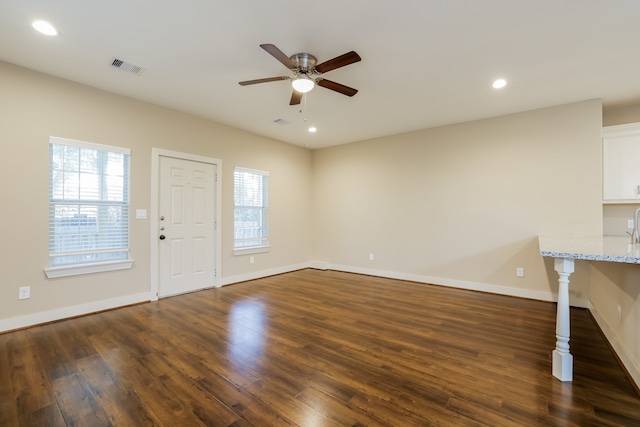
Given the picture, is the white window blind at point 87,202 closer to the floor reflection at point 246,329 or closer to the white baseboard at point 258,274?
the white baseboard at point 258,274

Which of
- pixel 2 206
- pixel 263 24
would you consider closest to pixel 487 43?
pixel 263 24

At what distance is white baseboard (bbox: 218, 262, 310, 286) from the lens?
499 centimetres

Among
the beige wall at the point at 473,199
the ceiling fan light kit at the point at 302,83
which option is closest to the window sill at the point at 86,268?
the ceiling fan light kit at the point at 302,83

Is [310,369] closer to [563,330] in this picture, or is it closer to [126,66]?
[563,330]

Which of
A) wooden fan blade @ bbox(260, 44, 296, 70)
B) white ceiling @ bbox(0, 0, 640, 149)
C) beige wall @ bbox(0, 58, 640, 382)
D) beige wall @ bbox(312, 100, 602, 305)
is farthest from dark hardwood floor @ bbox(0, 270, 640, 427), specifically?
white ceiling @ bbox(0, 0, 640, 149)

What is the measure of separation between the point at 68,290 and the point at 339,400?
3437 mm

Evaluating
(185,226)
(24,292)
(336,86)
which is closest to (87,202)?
(24,292)

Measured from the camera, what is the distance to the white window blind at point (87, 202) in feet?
10.8

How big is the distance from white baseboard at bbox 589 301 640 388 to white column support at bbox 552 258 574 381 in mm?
386

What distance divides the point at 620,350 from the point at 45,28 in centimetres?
551

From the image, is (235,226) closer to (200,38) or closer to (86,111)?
(86,111)

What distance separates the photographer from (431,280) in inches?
199

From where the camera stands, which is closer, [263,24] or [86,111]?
[263,24]

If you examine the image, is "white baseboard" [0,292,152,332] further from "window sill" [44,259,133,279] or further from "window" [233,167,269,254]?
"window" [233,167,269,254]
